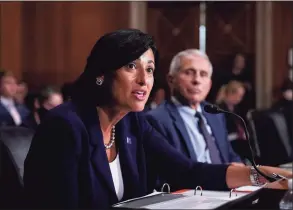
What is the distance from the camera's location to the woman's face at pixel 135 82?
1.75 metres

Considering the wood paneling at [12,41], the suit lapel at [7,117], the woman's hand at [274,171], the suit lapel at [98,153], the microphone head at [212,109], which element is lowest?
the suit lapel at [7,117]

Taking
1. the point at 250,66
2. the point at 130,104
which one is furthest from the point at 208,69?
the point at 250,66

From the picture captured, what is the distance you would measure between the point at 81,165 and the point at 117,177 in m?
0.17

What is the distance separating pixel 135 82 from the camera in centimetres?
175

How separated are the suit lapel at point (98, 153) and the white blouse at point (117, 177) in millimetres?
66

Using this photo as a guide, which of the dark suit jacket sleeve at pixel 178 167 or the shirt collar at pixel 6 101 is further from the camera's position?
the shirt collar at pixel 6 101

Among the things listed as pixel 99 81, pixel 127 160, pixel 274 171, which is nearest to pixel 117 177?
pixel 127 160

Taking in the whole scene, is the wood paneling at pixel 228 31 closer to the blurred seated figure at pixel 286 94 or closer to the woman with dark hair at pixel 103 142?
the blurred seated figure at pixel 286 94

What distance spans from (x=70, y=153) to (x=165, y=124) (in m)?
1.08

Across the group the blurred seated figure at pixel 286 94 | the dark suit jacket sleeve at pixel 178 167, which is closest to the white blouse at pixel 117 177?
the dark suit jacket sleeve at pixel 178 167

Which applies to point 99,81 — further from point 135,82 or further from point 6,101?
point 6,101

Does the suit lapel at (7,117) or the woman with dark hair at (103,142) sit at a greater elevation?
the woman with dark hair at (103,142)

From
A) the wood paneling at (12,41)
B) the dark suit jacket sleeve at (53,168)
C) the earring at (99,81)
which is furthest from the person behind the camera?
the wood paneling at (12,41)

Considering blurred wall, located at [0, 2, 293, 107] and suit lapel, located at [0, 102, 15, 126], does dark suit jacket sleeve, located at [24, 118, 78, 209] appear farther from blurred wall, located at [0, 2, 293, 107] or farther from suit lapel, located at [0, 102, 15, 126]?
blurred wall, located at [0, 2, 293, 107]
